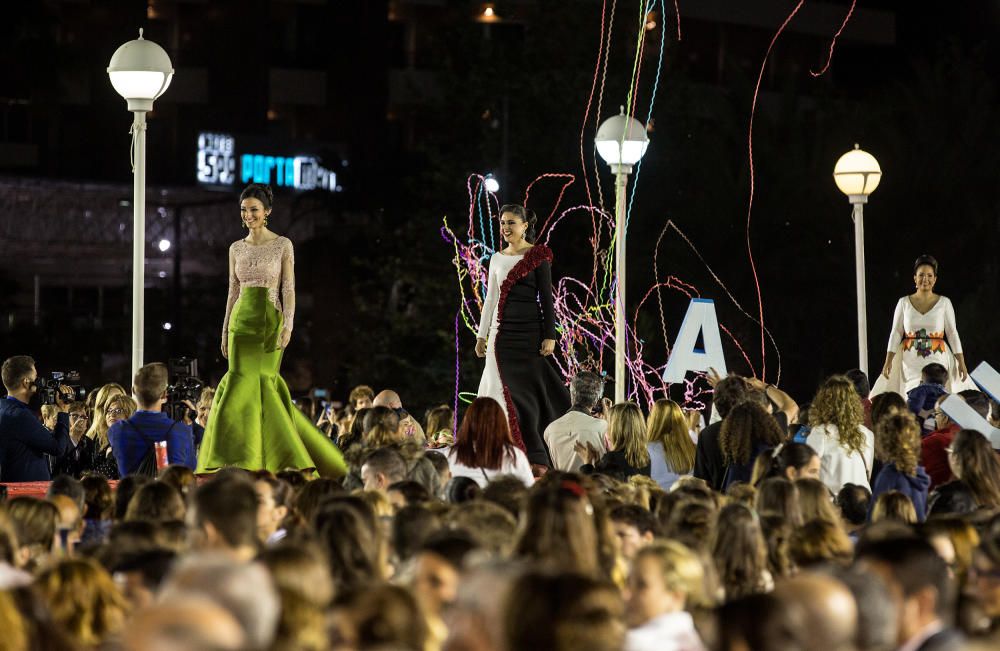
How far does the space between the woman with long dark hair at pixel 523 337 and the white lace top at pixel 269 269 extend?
4.54ft

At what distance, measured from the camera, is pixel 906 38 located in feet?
134

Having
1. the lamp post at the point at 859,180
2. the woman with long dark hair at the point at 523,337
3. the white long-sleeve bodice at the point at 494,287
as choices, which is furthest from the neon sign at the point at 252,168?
the woman with long dark hair at the point at 523,337

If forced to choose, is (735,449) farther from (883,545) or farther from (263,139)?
(263,139)

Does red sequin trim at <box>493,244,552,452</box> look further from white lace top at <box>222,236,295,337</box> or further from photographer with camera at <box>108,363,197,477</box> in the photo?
photographer with camera at <box>108,363,197,477</box>

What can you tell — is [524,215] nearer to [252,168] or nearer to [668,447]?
[668,447]

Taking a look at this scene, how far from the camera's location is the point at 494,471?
361 inches

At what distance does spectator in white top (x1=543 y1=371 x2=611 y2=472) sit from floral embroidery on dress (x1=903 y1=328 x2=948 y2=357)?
4.62 metres

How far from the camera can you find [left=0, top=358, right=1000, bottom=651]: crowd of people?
13.5 feet

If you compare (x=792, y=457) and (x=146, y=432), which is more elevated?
(x=146, y=432)

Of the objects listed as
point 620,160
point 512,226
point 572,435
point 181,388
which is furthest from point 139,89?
point 620,160

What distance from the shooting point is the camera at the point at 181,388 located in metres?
11.4

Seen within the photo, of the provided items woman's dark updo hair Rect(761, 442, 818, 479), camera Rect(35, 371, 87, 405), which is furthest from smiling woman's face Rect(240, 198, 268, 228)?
woman's dark updo hair Rect(761, 442, 818, 479)

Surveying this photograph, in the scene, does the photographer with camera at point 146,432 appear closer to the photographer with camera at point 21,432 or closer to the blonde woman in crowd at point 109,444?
the photographer with camera at point 21,432

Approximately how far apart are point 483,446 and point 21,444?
3513mm
